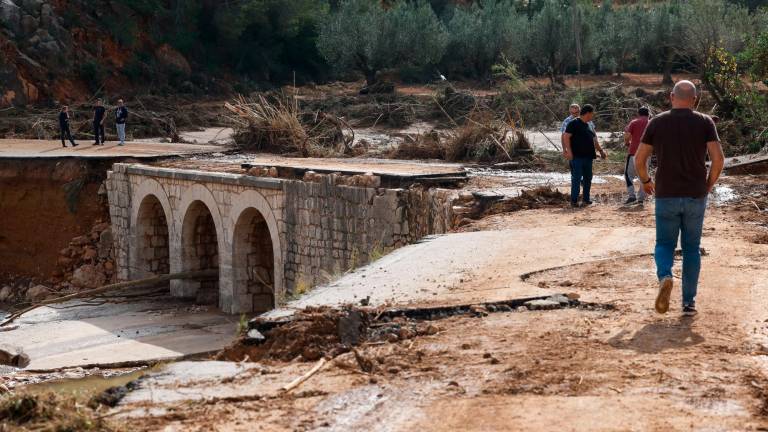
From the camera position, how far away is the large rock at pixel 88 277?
1000 inches

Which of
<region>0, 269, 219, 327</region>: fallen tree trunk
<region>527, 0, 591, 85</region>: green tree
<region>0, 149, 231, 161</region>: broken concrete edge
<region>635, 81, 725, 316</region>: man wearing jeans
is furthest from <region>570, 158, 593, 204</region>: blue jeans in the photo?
<region>527, 0, 591, 85</region>: green tree

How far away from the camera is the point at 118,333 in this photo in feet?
62.5

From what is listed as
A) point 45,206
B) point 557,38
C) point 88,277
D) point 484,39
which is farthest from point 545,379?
point 484,39

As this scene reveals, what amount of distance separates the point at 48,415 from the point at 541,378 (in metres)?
2.58

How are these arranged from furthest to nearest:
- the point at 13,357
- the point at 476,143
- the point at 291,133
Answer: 1. the point at 291,133
2. the point at 476,143
3. the point at 13,357

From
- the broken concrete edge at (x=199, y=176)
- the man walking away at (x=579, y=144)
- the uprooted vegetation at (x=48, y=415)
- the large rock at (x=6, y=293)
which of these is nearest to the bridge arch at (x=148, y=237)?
the broken concrete edge at (x=199, y=176)

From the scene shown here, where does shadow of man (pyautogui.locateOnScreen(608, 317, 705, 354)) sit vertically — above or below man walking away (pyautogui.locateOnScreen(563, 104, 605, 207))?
below

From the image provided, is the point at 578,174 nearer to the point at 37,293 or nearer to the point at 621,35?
the point at 37,293

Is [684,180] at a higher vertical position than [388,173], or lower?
higher

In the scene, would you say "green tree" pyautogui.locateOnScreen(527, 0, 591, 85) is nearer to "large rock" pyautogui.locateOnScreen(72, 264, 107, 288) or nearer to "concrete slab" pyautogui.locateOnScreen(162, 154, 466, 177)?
"concrete slab" pyautogui.locateOnScreen(162, 154, 466, 177)

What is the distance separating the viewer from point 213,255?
23.4 meters

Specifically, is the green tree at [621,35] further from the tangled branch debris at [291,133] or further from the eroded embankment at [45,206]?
the eroded embankment at [45,206]

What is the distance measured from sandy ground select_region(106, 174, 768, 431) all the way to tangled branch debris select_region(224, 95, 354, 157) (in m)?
17.5

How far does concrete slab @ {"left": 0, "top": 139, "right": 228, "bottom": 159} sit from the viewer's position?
86.1ft
